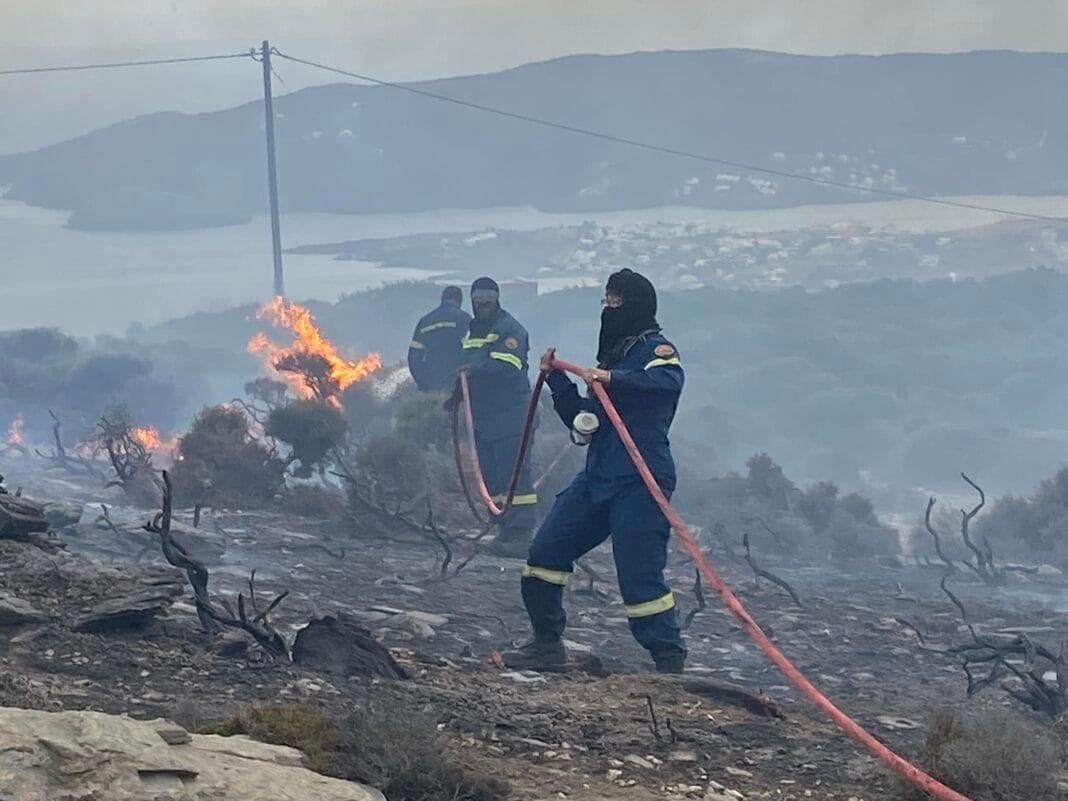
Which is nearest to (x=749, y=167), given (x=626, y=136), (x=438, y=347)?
(x=626, y=136)

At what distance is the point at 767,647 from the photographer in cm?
496

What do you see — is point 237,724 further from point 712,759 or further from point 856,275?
point 856,275

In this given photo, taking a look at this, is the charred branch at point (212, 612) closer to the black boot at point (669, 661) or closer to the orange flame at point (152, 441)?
the black boot at point (669, 661)

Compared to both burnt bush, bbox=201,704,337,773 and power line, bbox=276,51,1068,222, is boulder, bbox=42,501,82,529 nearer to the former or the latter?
burnt bush, bbox=201,704,337,773

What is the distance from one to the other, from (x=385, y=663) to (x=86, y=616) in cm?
124

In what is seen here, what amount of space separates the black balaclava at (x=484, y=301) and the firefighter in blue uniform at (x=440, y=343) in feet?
3.89

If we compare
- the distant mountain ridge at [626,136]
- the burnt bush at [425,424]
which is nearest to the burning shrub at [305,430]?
the burnt bush at [425,424]

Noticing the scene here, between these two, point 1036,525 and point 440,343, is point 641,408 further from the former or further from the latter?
point 1036,525

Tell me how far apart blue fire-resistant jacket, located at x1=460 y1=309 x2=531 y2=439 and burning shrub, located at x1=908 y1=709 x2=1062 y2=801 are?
650 cm

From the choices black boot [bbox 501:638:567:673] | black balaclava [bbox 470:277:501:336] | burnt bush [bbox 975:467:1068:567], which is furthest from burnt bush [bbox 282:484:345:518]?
burnt bush [bbox 975:467:1068:567]

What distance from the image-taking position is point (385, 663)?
581cm

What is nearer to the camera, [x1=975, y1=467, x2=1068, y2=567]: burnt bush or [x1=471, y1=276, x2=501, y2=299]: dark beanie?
[x1=471, y1=276, x2=501, y2=299]: dark beanie

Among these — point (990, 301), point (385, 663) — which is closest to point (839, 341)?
point (990, 301)

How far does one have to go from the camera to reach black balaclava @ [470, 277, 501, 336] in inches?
420
